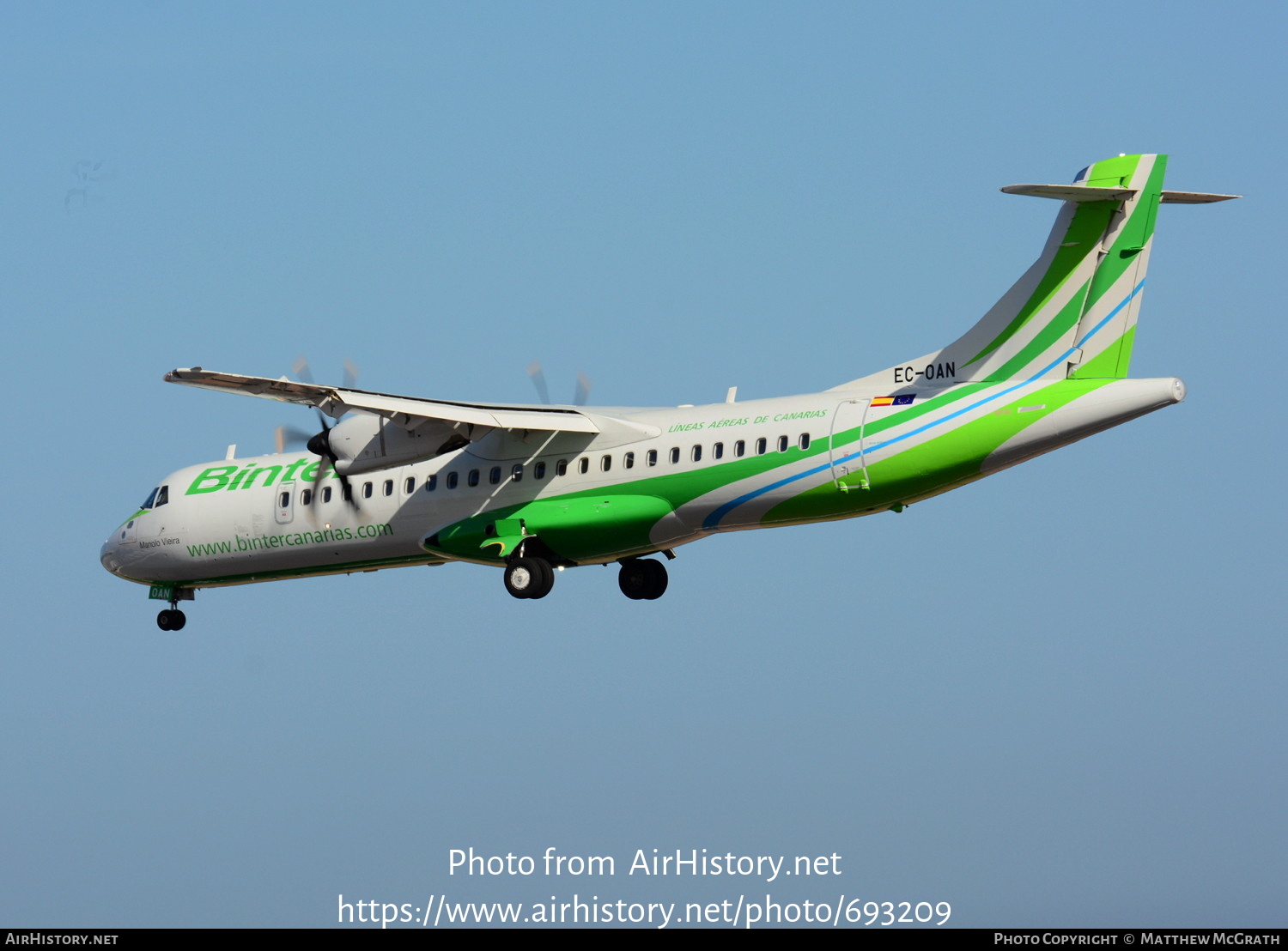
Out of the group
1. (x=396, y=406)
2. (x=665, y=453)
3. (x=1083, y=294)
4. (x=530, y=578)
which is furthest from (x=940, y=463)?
(x=396, y=406)

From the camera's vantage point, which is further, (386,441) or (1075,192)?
(386,441)

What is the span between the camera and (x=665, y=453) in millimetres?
Result: 27625

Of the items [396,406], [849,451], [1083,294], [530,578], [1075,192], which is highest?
[1075,192]

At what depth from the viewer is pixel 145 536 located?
109ft

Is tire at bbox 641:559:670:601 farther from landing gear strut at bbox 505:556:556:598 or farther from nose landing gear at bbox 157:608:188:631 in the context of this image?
nose landing gear at bbox 157:608:188:631

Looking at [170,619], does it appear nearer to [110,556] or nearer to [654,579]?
[110,556]

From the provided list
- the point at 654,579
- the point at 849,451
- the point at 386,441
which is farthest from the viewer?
the point at 654,579

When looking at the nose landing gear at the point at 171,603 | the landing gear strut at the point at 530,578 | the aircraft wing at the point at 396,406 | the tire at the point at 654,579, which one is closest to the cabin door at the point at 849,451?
the aircraft wing at the point at 396,406

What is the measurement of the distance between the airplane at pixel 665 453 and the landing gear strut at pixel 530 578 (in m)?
0.03

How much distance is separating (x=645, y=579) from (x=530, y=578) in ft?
10.0

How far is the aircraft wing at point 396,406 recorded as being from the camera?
2681 centimetres

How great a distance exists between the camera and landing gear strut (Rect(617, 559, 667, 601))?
A: 102ft

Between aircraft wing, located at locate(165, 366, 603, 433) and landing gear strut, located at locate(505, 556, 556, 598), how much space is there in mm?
2158

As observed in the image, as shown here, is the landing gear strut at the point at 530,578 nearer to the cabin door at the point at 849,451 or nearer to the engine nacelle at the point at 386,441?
the engine nacelle at the point at 386,441
